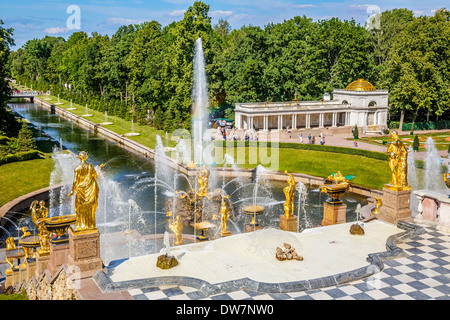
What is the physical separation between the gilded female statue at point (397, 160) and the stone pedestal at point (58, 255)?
1407 centimetres

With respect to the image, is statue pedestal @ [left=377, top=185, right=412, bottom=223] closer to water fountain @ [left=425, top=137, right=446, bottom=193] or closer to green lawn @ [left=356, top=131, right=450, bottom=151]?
water fountain @ [left=425, top=137, right=446, bottom=193]

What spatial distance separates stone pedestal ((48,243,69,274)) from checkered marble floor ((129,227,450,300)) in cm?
374

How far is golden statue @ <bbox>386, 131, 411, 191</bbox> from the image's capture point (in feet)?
72.6

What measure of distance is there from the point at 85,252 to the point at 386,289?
987cm

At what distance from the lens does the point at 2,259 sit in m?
25.5

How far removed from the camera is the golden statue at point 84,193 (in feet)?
54.2

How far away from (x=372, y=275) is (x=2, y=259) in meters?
18.4

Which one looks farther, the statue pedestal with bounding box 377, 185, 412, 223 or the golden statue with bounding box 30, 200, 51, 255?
the statue pedestal with bounding box 377, 185, 412, 223

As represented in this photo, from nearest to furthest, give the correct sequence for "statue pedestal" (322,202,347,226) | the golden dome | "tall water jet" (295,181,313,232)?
"statue pedestal" (322,202,347,226)
"tall water jet" (295,181,313,232)
the golden dome

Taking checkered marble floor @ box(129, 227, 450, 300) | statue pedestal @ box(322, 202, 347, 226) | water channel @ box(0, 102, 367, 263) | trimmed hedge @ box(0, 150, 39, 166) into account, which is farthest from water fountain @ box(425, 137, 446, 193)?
trimmed hedge @ box(0, 150, 39, 166)

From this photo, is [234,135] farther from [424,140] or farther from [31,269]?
[31,269]
